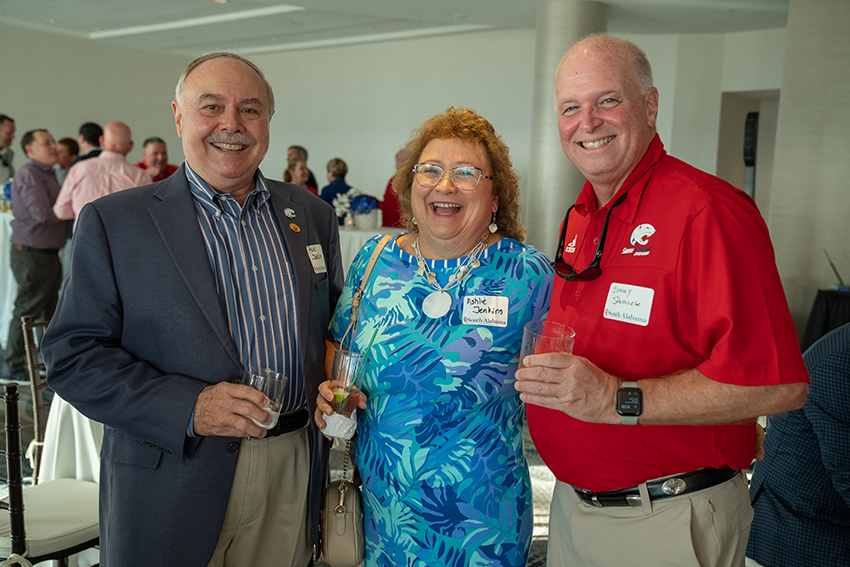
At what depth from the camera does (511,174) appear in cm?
202

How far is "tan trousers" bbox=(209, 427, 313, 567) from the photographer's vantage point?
1.73 metres

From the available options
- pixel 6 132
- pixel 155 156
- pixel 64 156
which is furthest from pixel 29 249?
pixel 64 156

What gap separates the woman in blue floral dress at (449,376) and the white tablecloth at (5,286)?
6329mm

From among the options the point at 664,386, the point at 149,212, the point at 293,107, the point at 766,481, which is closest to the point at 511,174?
the point at 664,386

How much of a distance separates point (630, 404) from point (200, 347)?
1040 millimetres

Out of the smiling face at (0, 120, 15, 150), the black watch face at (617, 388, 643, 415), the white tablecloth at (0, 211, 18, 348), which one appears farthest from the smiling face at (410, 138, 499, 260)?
the smiling face at (0, 120, 15, 150)

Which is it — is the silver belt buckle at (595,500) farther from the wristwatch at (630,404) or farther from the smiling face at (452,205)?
the smiling face at (452,205)

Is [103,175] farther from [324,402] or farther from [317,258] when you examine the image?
[324,402]

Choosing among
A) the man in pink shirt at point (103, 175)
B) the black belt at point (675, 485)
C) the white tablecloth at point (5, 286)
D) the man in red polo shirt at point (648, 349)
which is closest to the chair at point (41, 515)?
the man in red polo shirt at point (648, 349)

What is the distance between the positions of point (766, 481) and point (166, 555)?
6.12 ft

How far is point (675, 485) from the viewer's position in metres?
1.46

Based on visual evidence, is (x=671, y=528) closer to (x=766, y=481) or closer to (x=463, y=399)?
(x=463, y=399)

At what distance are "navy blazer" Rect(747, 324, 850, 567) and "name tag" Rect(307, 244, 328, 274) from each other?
156 centimetres

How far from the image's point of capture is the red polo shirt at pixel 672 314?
1293 millimetres
